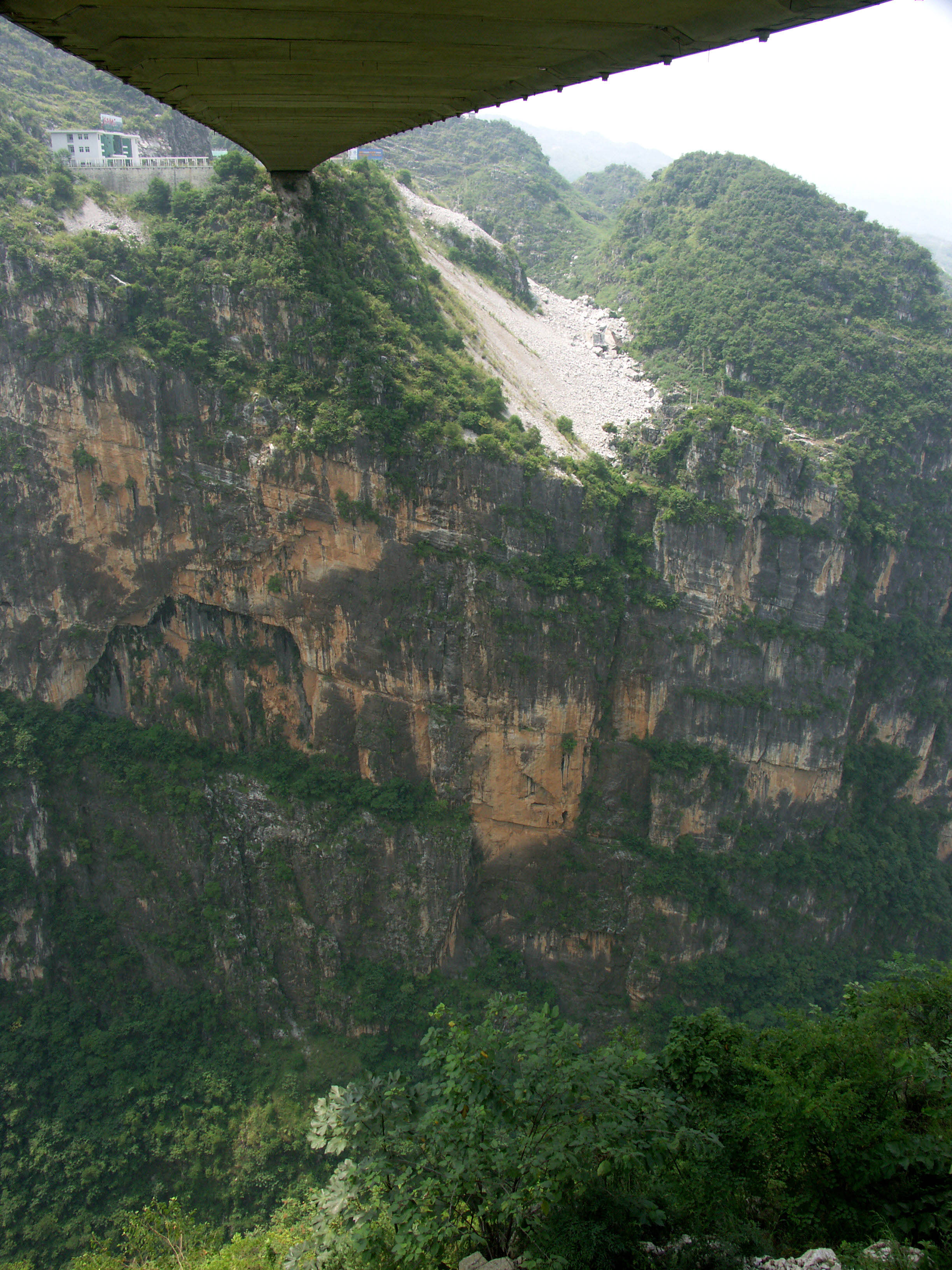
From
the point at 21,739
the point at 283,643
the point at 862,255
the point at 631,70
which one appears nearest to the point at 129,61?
the point at 631,70

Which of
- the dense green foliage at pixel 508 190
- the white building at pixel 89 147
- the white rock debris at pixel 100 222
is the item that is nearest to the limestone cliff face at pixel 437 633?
the white rock debris at pixel 100 222

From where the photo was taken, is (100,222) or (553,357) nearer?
(100,222)

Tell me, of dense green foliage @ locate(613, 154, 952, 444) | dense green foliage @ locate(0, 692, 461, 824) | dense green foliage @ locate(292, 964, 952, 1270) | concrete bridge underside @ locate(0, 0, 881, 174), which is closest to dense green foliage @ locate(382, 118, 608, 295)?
dense green foliage @ locate(613, 154, 952, 444)

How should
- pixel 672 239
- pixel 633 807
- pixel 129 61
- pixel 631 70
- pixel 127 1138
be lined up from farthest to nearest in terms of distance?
pixel 672 239 < pixel 633 807 < pixel 127 1138 < pixel 129 61 < pixel 631 70

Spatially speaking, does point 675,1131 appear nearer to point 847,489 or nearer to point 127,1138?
point 127,1138

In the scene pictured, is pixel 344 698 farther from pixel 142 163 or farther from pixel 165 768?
pixel 142 163

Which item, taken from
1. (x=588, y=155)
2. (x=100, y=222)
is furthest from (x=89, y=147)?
(x=588, y=155)
